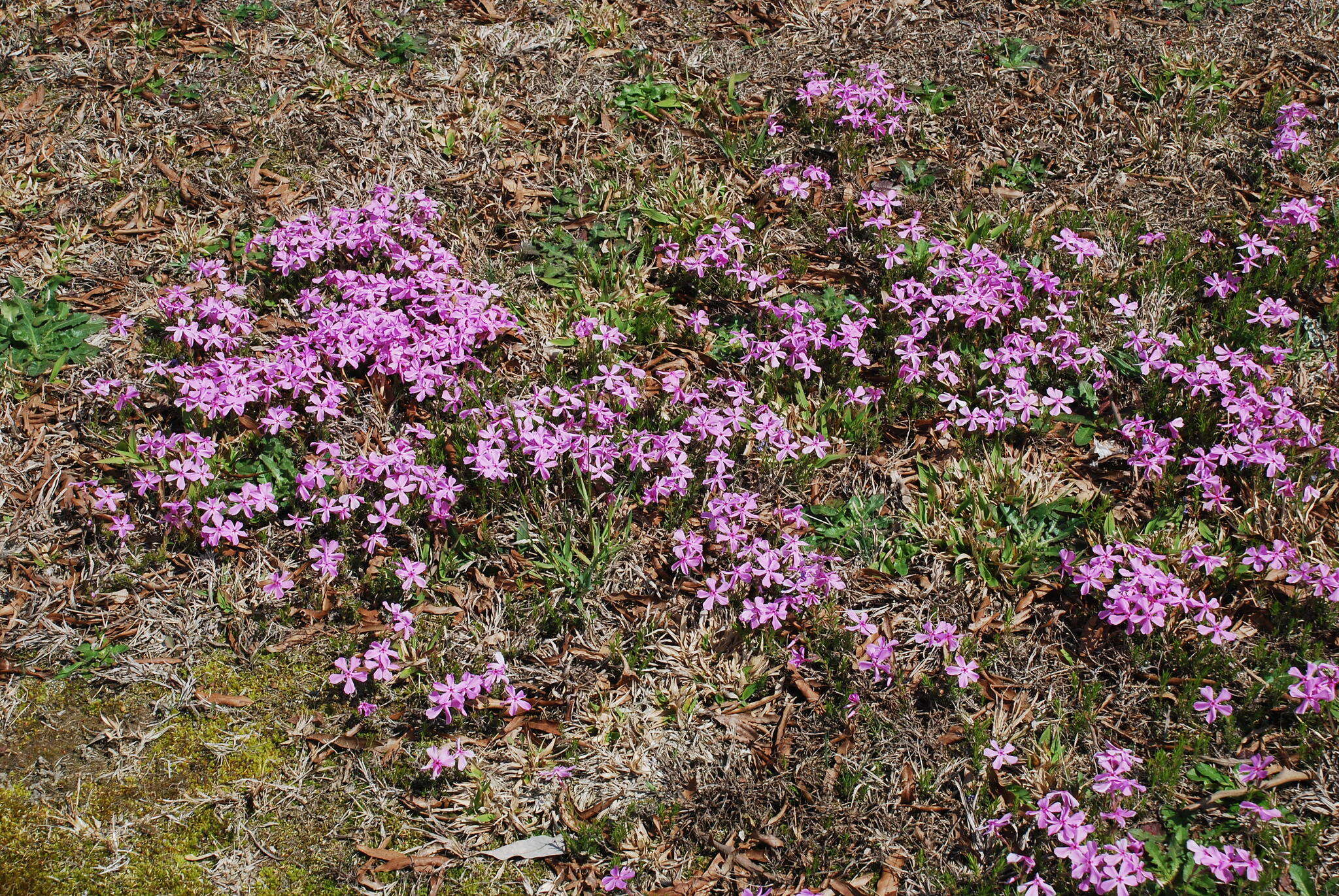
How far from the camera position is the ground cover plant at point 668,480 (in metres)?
3.07

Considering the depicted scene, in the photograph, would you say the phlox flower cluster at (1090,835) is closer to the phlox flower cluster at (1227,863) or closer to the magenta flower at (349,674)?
the phlox flower cluster at (1227,863)

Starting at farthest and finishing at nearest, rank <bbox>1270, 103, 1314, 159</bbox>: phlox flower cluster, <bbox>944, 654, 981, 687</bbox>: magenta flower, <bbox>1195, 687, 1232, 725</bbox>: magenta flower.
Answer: <bbox>1270, 103, 1314, 159</bbox>: phlox flower cluster → <bbox>944, 654, 981, 687</bbox>: magenta flower → <bbox>1195, 687, 1232, 725</bbox>: magenta flower

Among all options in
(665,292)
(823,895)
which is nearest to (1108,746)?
(823,895)

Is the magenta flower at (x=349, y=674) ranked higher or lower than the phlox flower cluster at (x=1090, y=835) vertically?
lower

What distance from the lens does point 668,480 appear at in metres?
3.70

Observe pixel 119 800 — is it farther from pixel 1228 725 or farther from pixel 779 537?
pixel 1228 725

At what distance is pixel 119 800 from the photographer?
10.1 feet

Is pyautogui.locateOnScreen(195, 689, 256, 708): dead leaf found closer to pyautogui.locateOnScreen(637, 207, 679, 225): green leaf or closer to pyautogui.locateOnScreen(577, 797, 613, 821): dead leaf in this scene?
pyautogui.locateOnScreen(577, 797, 613, 821): dead leaf

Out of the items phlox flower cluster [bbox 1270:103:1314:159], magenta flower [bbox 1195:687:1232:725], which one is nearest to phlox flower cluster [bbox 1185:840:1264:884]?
magenta flower [bbox 1195:687:1232:725]

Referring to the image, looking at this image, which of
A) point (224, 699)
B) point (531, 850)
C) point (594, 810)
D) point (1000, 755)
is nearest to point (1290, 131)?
point (1000, 755)

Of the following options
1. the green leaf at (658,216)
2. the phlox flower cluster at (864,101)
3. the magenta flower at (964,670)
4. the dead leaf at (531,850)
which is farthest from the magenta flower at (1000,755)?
the phlox flower cluster at (864,101)

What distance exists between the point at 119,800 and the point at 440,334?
215 cm

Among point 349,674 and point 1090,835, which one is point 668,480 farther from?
point 1090,835

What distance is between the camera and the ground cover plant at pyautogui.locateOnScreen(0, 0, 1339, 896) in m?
3.07
